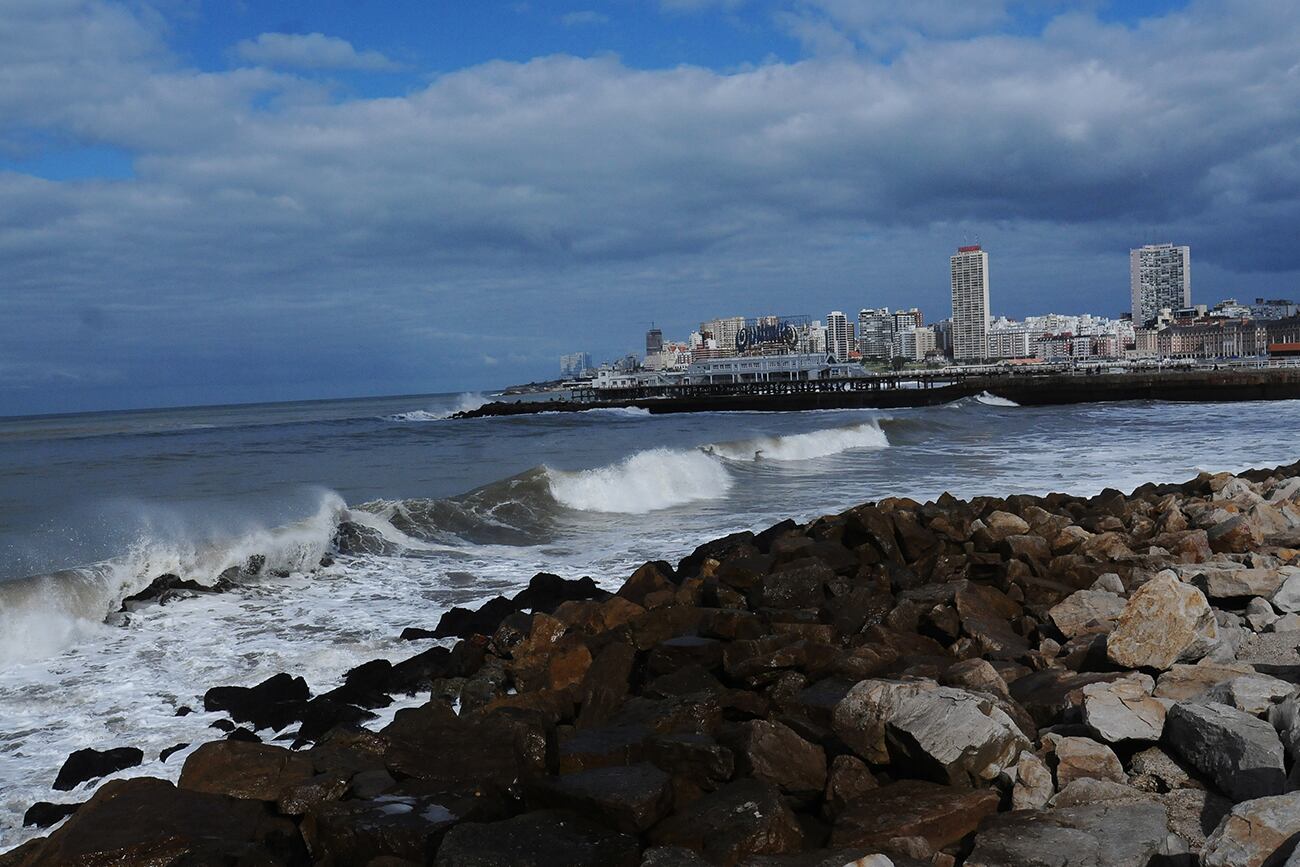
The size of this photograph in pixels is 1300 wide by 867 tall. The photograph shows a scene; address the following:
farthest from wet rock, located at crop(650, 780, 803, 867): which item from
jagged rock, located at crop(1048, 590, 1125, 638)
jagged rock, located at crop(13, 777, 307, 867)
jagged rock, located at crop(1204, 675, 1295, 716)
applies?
jagged rock, located at crop(1048, 590, 1125, 638)

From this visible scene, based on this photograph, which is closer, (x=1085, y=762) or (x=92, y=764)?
(x=1085, y=762)

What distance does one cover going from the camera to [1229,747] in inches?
135

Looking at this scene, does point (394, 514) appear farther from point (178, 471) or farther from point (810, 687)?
point (178, 471)

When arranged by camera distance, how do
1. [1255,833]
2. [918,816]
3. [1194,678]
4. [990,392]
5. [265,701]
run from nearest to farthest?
[1255,833]
[918,816]
[1194,678]
[265,701]
[990,392]

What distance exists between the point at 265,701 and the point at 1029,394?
59272mm

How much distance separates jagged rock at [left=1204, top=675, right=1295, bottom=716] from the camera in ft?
12.2

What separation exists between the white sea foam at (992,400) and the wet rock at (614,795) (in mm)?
55731

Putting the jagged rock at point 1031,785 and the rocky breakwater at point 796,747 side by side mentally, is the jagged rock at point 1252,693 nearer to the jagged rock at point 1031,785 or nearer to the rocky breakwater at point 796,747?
the rocky breakwater at point 796,747

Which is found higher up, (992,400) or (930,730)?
(930,730)

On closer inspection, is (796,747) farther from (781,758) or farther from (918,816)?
(918,816)

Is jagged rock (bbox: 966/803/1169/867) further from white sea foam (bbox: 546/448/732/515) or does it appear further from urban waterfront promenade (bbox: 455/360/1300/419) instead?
urban waterfront promenade (bbox: 455/360/1300/419)

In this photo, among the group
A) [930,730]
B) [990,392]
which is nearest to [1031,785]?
[930,730]

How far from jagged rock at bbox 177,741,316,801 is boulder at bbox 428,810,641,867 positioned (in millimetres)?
1180

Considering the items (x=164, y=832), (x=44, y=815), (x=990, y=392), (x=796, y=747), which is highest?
(x=990, y=392)
